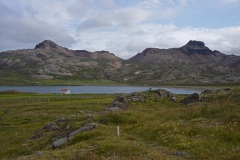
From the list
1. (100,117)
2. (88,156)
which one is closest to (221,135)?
(88,156)

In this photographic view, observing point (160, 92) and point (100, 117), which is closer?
point (100, 117)

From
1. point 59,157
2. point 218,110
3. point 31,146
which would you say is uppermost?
point 218,110

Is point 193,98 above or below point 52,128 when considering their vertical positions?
above

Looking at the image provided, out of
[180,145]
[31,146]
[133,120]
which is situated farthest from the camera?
[133,120]

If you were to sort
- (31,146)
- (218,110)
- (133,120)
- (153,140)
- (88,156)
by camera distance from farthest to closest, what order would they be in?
(133,120), (218,110), (31,146), (153,140), (88,156)

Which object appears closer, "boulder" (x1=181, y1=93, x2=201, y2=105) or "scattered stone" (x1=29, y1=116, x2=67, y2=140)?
"scattered stone" (x1=29, y1=116, x2=67, y2=140)

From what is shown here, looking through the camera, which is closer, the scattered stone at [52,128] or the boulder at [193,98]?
the scattered stone at [52,128]

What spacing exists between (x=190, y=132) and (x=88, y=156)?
854 cm

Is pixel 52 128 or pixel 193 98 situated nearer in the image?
pixel 52 128

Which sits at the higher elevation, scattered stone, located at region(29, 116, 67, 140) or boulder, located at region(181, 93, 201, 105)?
boulder, located at region(181, 93, 201, 105)

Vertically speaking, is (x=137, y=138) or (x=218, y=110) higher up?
(x=218, y=110)

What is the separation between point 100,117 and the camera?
2856 centimetres

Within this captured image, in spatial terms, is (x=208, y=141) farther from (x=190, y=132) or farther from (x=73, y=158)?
(x=73, y=158)

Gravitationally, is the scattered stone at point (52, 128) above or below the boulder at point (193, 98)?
below
